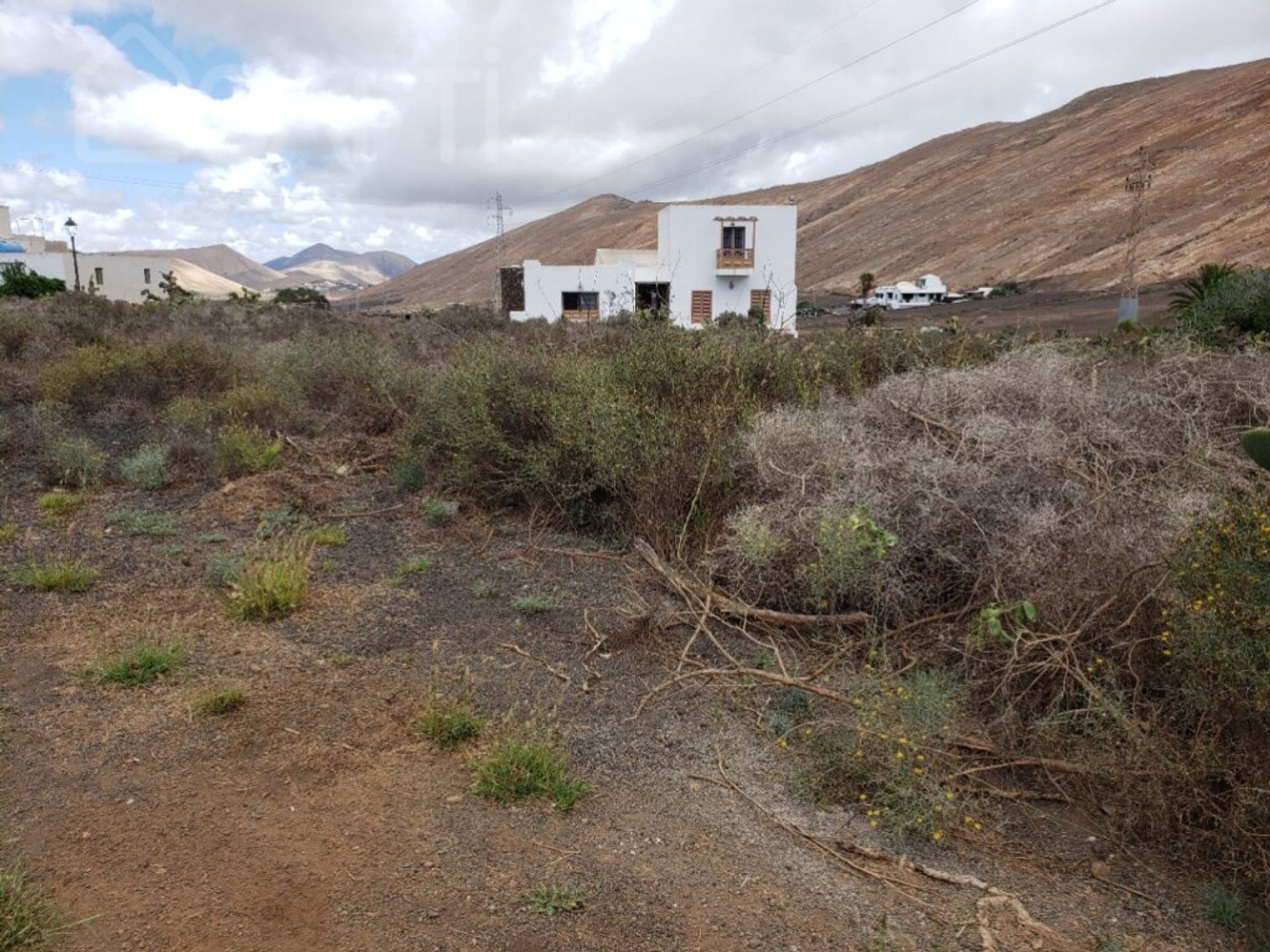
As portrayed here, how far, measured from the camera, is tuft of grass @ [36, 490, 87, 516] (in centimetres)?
704

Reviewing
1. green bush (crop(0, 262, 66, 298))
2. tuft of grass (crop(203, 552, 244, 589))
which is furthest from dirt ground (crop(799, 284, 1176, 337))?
green bush (crop(0, 262, 66, 298))

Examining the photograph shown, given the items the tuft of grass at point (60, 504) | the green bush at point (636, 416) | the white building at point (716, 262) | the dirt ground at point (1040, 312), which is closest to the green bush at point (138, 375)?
the tuft of grass at point (60, 504)

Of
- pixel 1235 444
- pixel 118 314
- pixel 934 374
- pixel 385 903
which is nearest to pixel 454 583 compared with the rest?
pixel 385 903

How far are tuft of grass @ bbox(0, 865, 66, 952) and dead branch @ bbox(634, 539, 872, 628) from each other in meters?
3.06

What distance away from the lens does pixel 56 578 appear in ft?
17.0

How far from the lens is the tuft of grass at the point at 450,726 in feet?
11.5

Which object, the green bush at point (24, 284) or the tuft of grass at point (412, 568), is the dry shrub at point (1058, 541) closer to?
the tuft of grass at point (412, 568)

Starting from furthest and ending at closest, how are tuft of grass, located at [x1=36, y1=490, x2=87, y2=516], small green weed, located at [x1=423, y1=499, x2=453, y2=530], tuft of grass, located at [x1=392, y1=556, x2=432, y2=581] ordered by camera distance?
tuft of grass, located at [x1=36, y1=490, x2=87, y2=516] → small green weed, located at [x1=423, y1=499, x2=453, y2=530] → tuft of grass, located at [x1=392, y1=556, x2=432, y2=581]

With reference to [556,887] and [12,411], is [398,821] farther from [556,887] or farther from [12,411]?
[12,411]

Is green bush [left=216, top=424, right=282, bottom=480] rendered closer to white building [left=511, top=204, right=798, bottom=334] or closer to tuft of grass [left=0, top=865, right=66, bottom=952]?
tuft of grass [left=0, top=865, right=66, bottom=952]

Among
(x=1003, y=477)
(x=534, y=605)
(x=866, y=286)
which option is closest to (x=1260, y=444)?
(x=1003, y=477)

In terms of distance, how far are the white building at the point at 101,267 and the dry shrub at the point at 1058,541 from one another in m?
57.9

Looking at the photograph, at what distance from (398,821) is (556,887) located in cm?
66

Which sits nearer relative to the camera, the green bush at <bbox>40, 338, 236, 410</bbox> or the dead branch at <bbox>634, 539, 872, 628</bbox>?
the dead branch at <bbox>634, 539, 872, 628</bbox>
